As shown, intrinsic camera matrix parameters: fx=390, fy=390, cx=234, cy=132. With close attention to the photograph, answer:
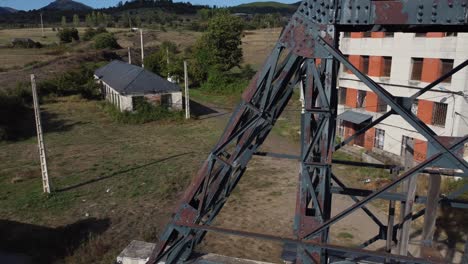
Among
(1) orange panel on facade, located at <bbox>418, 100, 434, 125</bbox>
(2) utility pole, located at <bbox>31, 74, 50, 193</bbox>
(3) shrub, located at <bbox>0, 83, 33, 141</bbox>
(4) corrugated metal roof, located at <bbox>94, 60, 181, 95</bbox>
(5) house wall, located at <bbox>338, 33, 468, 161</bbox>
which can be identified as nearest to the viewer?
(2) utility pole, located at <bbox>31, 74, 50, 193</bbox>

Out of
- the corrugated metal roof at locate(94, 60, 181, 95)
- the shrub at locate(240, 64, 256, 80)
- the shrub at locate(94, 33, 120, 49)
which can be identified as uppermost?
the shrub at locate(94, 33, 120, 49)

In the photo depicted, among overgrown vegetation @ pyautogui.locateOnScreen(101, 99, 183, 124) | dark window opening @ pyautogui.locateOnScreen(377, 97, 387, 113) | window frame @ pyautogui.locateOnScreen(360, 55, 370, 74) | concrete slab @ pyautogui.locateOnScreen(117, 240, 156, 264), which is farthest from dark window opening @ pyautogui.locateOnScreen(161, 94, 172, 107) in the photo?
concrete slab @ pyautogui.locateOnScreen(117, 240, 156, 264)

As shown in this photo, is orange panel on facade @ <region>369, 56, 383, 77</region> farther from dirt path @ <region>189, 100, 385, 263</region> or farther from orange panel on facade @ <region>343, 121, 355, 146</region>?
dirt path @ <region>189, 100, 385, 263</region>

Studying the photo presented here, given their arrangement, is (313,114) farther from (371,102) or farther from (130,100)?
(130,100)

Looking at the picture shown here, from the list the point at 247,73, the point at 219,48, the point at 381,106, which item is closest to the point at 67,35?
the point at 219,48

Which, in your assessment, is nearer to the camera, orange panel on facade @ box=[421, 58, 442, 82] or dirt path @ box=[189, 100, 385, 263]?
dirt path @ box=[189, 100, 385, 263]

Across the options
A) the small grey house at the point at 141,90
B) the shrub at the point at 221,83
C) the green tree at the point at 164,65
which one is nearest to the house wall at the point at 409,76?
the small grey house at the point at 141,90

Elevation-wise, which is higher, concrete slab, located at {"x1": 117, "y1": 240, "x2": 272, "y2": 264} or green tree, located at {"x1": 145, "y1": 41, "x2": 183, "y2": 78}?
green tree, located at {"x1": 145, "y1": 41, "x2": 183, "y2": 78}
